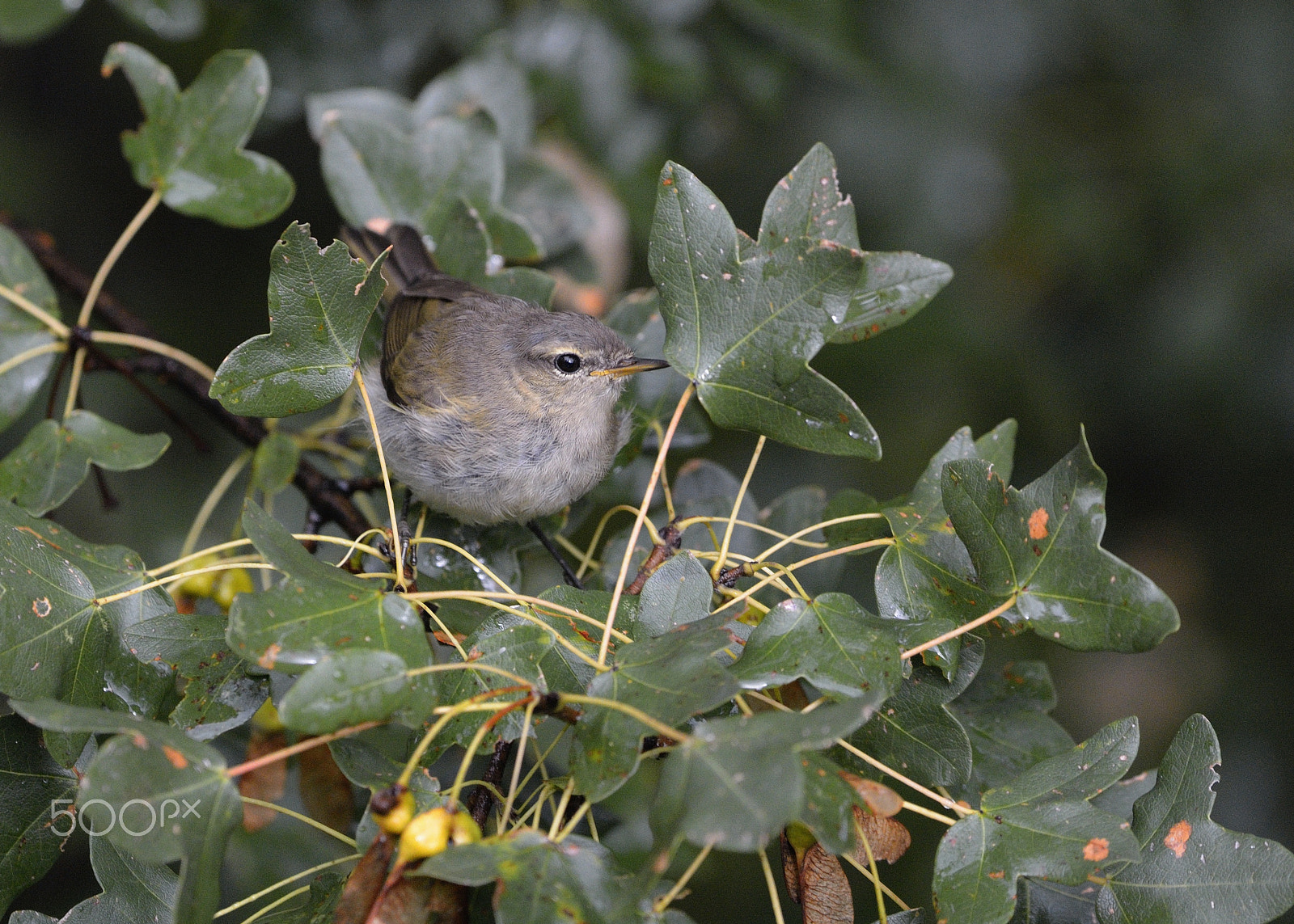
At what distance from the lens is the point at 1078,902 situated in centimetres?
191

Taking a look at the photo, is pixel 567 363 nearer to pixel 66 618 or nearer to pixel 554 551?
pixel 554 551

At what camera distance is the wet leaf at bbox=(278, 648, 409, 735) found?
1.43 metres

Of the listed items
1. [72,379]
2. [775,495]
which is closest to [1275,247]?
[775,495]

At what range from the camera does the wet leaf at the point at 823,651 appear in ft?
5.47

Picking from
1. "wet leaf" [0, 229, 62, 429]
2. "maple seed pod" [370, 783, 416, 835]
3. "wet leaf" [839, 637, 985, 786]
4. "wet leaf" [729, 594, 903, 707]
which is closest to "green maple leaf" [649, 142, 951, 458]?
"wet leaf" [729, 594, 903, 707]

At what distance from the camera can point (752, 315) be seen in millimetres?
2023

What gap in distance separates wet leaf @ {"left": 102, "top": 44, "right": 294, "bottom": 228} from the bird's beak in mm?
988

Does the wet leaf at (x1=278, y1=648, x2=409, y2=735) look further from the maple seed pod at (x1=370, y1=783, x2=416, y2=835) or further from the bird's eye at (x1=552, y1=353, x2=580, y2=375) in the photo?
the bird's eye at (x1=552, y1=353, x2=580, y2=375)

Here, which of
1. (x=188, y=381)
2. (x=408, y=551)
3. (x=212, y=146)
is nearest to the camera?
(x=408, y=551)

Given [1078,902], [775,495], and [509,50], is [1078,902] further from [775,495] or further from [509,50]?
[509,50]

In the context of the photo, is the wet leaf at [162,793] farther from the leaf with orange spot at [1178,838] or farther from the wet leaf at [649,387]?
the leaf with orange spot at [1178,838]

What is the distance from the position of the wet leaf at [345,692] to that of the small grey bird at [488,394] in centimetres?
118

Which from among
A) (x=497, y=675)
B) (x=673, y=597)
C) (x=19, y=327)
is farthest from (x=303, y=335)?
(x=19, y=327)

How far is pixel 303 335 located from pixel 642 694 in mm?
964
